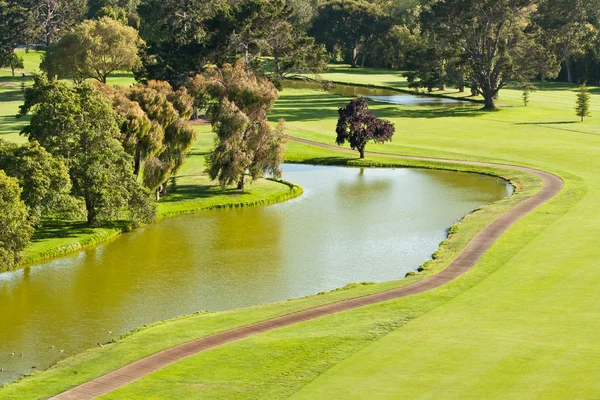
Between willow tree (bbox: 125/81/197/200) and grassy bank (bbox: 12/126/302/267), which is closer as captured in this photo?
grassy bank (bbox: 12/126/302/267)

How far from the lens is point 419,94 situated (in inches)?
6353

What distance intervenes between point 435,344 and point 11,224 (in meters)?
26.5

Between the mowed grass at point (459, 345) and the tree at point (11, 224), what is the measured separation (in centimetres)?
1874

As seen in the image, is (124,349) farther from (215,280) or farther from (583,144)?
(583,144)

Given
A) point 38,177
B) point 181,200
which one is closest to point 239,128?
point 181,200

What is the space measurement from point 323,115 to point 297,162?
3364cm

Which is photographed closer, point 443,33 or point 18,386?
point 18,386

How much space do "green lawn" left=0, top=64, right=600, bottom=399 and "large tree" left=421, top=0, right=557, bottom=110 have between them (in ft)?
237

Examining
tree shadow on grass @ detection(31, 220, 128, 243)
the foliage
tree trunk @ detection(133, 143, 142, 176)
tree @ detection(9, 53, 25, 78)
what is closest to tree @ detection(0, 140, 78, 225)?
tree shadow on grass @ detection(31, 220, 128, 243)

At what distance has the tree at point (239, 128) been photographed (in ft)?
254

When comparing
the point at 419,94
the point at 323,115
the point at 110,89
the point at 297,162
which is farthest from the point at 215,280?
the point at 419,94

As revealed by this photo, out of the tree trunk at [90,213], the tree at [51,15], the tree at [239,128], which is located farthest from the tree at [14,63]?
the tree trunk at [90,213]

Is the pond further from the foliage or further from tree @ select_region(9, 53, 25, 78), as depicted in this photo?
tree @ select_region(9, 53, 25, 78)

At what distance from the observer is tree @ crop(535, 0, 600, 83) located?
177750 millimetres
